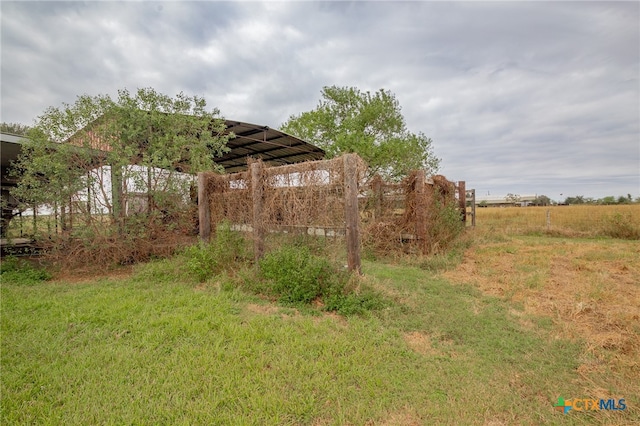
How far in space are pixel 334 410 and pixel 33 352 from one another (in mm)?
2973

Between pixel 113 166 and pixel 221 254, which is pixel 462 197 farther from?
pixel 113 166

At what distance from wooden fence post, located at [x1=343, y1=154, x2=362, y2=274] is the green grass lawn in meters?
0.46

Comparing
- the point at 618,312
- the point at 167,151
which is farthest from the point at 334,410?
the point at 167,151

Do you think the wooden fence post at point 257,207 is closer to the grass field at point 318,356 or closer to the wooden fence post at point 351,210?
the grass field at point 318,356

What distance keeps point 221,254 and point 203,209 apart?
129cm

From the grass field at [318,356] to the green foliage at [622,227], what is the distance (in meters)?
8.18

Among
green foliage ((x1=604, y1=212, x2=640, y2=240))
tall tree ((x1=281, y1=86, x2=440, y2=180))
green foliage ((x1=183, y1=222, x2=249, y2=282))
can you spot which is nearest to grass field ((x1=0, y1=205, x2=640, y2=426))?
green foliage ((x1=183, y1=222, x2=249, y2=282))

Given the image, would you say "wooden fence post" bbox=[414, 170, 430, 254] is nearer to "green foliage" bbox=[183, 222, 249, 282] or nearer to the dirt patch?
"green foliage" bbox=[183, 222, 249, 282]

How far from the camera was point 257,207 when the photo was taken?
496cm

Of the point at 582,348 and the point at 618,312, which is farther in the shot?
the point at 618,312

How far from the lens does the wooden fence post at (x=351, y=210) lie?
13.3 feet

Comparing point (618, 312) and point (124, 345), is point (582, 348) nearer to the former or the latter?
point (618, 312)

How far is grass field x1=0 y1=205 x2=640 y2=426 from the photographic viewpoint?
2.04 meters

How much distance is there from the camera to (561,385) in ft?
7.54
